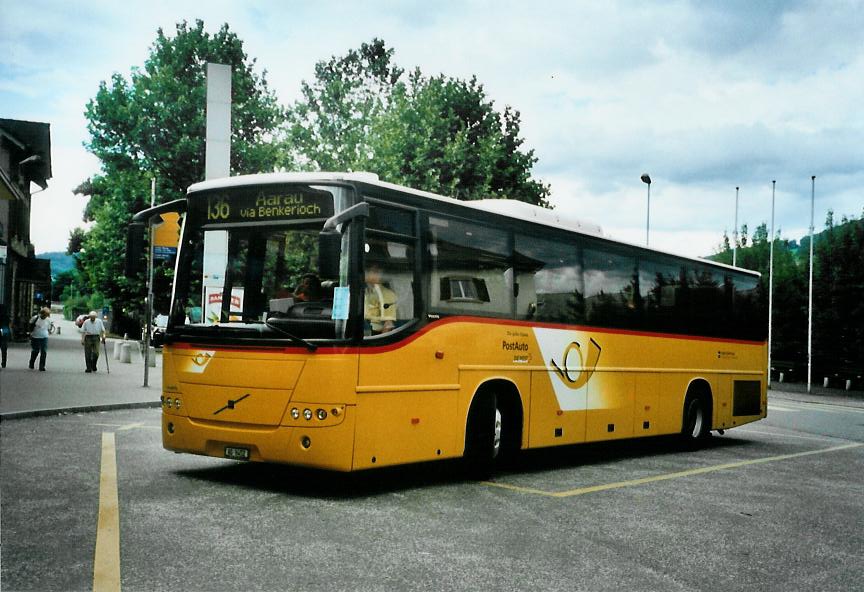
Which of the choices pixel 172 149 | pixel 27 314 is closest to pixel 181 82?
pixel 172 149

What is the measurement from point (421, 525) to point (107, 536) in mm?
2317

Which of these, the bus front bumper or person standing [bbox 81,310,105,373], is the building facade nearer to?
person standing [bbox 81,310,105,373]

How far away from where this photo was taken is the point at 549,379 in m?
11.3

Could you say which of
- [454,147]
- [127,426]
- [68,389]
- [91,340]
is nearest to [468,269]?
[127,426]

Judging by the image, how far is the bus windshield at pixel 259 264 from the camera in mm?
8695

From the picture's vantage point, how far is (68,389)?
19500 mm

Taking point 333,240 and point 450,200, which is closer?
point 333,240

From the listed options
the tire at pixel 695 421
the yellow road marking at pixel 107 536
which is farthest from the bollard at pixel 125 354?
the yellow road marking at pixel 107 536

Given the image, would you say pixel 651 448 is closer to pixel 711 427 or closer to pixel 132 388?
pixel 711 427

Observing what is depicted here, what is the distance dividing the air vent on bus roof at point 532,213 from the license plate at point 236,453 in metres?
3.61

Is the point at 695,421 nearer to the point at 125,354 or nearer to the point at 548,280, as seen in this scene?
the point at 548,280

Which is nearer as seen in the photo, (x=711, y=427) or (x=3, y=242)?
(x=711, y=427)

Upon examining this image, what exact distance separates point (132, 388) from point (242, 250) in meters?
12.8

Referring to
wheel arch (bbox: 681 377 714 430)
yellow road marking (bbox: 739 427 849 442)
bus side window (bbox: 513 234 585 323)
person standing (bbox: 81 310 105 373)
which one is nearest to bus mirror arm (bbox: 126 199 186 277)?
bus side window (bbox: 513 234 585 323)
